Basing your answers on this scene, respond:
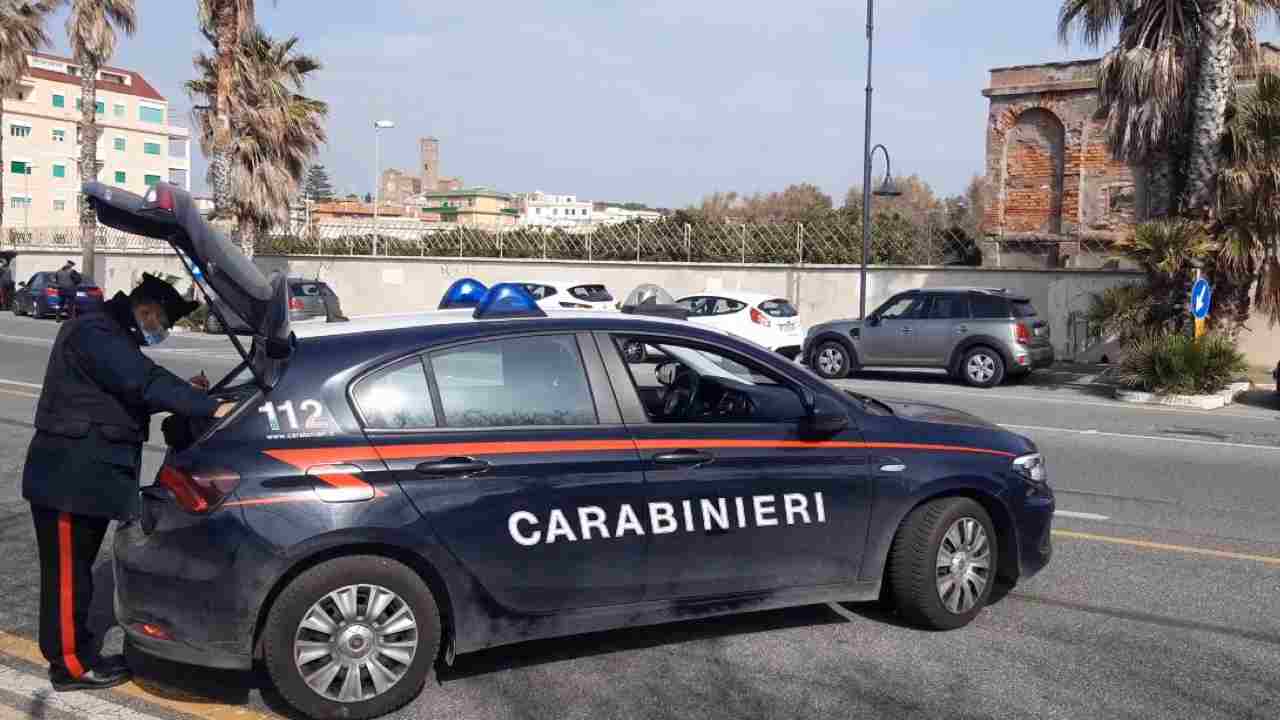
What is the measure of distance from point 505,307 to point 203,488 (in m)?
1.52

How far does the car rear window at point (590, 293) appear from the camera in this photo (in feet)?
87.7

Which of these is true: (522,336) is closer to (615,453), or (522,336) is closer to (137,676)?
(615,453)

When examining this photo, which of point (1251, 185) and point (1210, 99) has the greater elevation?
point (1210, 99)

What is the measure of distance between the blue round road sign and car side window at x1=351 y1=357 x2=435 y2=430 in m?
15.2

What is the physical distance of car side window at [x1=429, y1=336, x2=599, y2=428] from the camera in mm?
4797

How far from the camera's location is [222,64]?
3031cm

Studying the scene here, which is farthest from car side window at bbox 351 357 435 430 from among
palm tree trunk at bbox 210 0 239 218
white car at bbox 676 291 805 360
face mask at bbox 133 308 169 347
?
palm tree trunk at bbox 210 0 239 218

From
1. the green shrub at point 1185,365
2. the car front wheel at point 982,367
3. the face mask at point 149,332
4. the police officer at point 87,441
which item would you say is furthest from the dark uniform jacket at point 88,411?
the car front wheel at point 982,367

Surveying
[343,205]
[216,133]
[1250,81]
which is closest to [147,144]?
[343,205]

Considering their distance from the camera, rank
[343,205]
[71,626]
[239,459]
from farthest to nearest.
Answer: [343,205]
[71,626]
[239,459]

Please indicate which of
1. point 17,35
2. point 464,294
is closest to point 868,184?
point 464,294

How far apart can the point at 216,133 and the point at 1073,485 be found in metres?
26.5

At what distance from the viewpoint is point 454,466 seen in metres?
4.61

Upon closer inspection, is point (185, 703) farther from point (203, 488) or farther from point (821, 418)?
point (821, 418)
